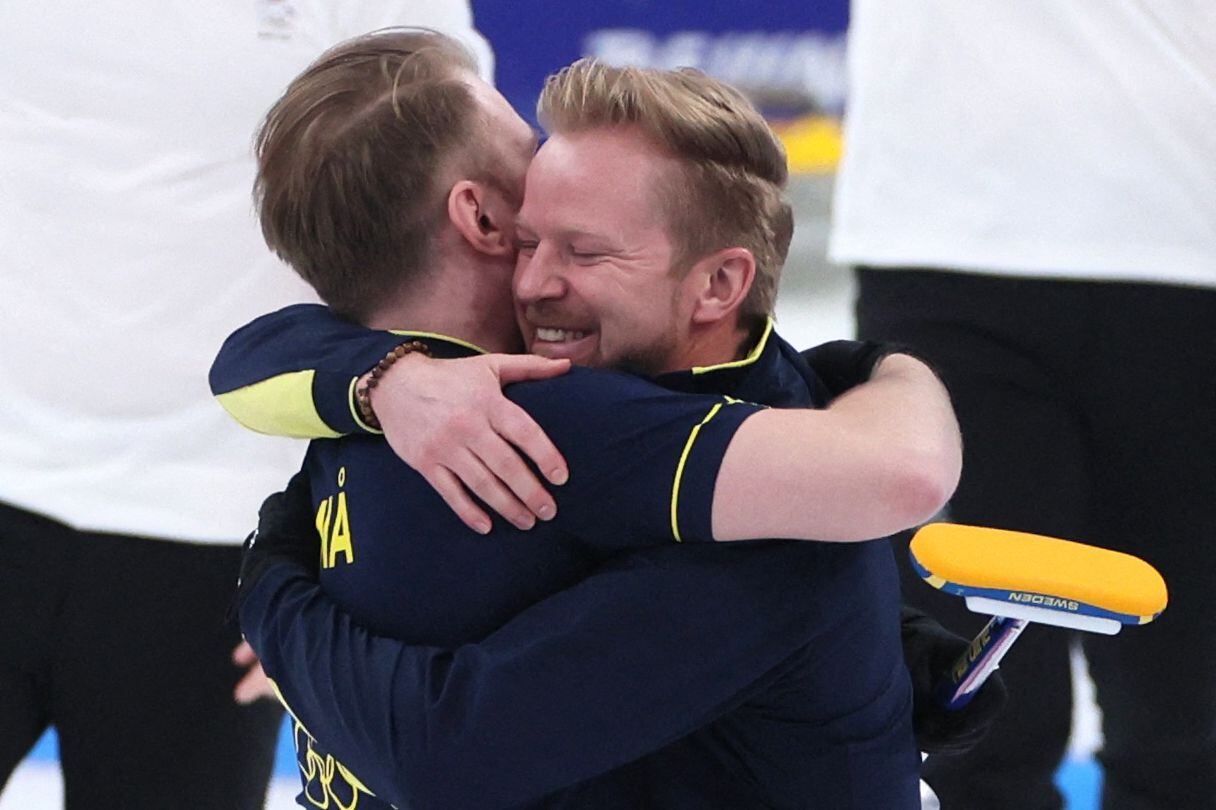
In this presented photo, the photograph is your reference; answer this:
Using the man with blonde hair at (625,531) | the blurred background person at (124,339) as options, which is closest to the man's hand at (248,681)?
the blurred background person at (124,339)

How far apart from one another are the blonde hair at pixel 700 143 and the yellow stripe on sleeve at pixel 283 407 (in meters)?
0.28

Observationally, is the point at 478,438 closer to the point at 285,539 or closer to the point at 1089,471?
the point at 285,539

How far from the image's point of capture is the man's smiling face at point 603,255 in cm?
112

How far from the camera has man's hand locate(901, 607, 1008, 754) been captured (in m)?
1.24

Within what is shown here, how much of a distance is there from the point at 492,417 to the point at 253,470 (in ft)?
2.61

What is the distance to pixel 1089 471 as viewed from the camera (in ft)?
6.19

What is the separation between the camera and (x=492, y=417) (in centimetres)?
102

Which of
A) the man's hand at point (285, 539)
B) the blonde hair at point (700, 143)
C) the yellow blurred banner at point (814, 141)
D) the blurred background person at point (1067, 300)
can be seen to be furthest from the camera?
the yellow blurred banner at point (814, 141)

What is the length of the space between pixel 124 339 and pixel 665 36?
189 centimetres

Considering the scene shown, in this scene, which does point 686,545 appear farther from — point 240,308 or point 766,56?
point 766,56

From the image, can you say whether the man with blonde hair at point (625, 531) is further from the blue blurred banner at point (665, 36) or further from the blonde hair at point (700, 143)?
the blue blurred banner at point (665, 36)

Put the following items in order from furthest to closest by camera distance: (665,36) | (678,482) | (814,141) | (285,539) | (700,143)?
(814,141), (665,36), (285,539), (700,143), (678,482)

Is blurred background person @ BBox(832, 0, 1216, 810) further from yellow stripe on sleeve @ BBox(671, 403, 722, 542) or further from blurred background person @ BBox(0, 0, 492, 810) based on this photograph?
yellow stripe on sleeve @ BBox(671, 403, 722, 542)

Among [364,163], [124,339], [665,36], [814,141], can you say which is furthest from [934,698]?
[814,141]
